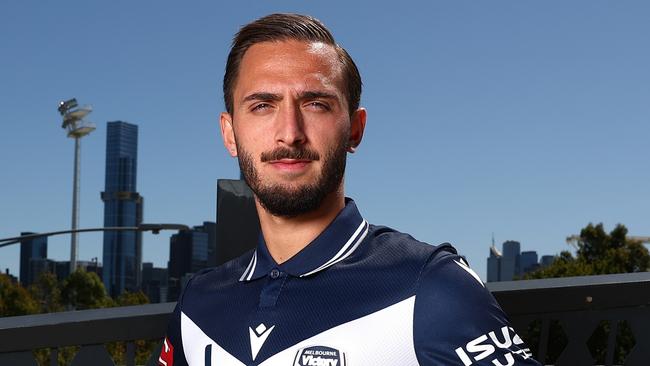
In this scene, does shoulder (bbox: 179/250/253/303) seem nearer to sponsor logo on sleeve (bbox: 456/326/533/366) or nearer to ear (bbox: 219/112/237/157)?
ear (bbox: 219/112/237/157)

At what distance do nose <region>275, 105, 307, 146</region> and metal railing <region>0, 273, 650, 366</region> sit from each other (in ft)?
3.73

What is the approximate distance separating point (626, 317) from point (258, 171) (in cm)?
233

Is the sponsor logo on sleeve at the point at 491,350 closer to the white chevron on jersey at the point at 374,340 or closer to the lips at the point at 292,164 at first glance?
the white chevron on jersey at the point at 374,340

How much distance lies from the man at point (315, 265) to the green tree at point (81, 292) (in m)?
72.6

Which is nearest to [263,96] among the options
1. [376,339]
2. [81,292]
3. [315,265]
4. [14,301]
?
[315,265]

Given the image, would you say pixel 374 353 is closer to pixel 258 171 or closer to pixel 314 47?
pixel 258 171

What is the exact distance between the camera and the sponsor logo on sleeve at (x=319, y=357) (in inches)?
99.3

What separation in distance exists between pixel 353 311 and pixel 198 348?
0.61 meters

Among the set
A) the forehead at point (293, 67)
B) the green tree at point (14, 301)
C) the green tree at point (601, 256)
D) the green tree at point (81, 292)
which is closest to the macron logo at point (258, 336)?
the forehead at point (293, 67)

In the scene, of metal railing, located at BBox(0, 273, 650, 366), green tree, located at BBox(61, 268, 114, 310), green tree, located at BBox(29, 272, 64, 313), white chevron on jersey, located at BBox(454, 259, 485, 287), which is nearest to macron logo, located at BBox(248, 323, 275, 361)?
white chevron on jersey, located at BBox(454, 259, 485, 287)

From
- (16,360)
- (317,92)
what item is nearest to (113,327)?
(16,360)

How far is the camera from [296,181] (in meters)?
2.72

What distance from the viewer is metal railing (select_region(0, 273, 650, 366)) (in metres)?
3.40

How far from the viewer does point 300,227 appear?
281 centimetres
